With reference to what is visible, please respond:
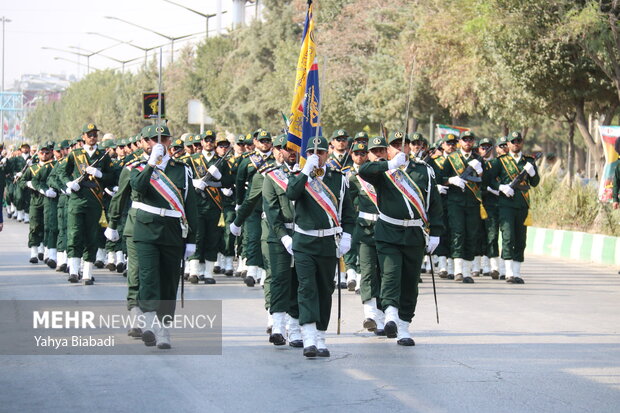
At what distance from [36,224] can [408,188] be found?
34.7 ft

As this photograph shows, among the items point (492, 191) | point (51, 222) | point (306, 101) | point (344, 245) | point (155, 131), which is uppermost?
point (306, 101)

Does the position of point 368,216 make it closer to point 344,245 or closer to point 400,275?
point 400,275

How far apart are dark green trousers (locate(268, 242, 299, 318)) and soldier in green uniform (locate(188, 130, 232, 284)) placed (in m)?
6.30

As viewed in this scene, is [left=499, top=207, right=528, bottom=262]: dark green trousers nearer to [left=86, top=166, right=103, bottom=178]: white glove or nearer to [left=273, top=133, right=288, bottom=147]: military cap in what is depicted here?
[left=86, top=166, right=103, bottom=178]: white glove

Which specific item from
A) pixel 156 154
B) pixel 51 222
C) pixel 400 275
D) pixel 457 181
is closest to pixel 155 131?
pixel 156 154

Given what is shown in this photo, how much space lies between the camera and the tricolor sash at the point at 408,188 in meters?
10.6

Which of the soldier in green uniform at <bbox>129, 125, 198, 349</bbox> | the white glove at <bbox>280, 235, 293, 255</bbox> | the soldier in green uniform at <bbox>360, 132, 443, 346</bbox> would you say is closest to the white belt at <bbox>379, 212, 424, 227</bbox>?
the soldier in green uniform at <bbox>360, 132, 443, 346</bbox>

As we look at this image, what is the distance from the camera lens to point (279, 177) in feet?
33.4

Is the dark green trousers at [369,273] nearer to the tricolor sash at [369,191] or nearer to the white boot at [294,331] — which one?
the tricolor sash at [369,191]

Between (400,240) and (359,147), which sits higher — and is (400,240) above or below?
below

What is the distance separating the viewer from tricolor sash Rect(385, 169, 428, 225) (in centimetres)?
1057

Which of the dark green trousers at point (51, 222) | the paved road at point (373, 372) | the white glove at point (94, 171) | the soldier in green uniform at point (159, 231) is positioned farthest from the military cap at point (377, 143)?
the dark green trousers at point (51, 222)

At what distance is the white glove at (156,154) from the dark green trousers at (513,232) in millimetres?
7756

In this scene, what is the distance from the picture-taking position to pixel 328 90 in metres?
46.7
